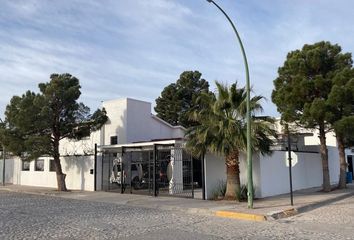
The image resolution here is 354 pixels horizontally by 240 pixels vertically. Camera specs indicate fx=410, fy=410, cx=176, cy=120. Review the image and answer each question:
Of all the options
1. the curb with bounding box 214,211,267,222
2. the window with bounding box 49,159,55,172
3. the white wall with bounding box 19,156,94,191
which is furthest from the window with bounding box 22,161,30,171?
the curb with bounding box 214,211,267,222

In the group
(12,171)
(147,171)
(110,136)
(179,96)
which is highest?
(179,96)

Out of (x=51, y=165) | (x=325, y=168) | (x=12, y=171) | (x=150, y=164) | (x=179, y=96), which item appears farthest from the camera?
(x=179, y=96)

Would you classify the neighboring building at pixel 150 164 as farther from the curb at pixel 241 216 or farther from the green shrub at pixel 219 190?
the curb at pixel 241 216

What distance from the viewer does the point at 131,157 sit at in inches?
1037

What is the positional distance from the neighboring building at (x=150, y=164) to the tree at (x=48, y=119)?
2349mm

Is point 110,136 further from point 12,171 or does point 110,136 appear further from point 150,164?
point 12,171

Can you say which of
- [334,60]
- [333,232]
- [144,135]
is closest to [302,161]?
[334,60]

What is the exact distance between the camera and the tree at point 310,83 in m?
22.9

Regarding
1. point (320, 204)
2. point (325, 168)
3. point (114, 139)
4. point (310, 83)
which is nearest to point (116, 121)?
point (114, 139)

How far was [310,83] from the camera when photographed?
2289 cm

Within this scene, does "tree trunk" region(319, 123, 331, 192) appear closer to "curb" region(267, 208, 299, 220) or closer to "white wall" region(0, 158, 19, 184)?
"curb" region(267, 208, 299, 220)

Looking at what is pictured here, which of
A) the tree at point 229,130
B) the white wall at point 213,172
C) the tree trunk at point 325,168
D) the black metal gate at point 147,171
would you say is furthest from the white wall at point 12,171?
the tree trunk at point 325,168

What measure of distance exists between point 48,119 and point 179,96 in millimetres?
31083

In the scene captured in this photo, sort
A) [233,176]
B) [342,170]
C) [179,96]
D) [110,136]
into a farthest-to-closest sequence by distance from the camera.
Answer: [179,96], [110,136], [342,170], [233,176]
